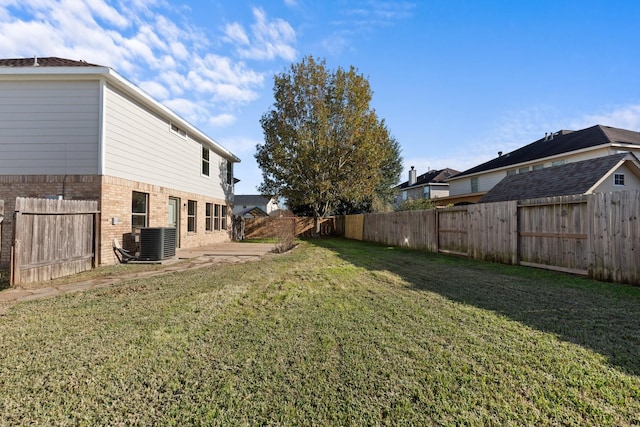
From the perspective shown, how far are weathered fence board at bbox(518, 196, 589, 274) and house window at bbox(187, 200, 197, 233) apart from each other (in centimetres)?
1212

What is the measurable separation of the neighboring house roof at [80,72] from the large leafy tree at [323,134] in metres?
8.63

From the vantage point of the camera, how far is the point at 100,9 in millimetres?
7824

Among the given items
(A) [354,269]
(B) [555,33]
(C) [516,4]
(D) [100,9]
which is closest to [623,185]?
(B) [555,33]

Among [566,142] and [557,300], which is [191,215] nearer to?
[557,300]

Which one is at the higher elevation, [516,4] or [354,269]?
[516,4]

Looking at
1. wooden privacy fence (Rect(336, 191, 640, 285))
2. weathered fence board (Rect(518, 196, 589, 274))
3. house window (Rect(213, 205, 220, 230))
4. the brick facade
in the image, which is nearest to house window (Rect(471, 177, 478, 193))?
wooden privacy fence (Rect(336, 191, 640, 285))

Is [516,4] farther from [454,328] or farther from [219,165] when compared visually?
[219,165]

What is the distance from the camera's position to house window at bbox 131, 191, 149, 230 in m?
9.13

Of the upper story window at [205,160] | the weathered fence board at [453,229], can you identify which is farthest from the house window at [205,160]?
the weathered fence board at [453,229]

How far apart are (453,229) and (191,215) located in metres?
10.8

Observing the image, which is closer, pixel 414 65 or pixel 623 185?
pixel 414 65

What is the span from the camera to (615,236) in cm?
588

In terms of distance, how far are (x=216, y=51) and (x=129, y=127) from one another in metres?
3.93

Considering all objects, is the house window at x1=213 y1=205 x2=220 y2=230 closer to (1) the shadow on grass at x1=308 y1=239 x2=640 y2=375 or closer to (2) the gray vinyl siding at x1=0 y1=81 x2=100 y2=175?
(2) the gray vinyl siding at x1=0 y1=81 x2=100 y2=175
